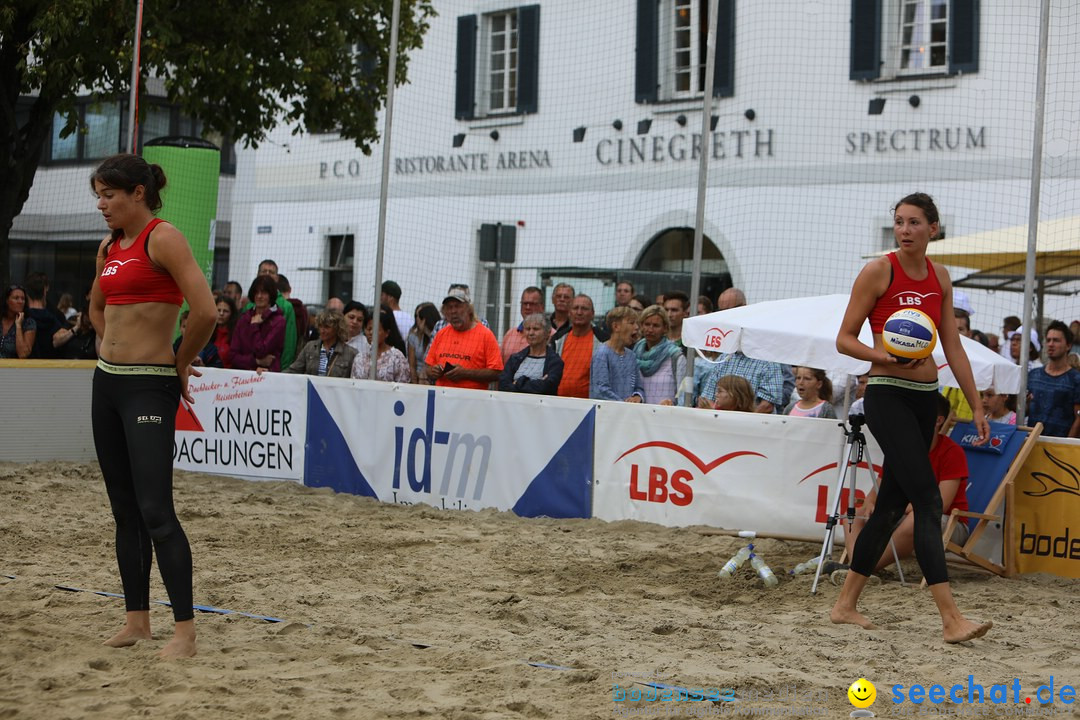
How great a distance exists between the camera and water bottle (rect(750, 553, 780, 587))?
720cm

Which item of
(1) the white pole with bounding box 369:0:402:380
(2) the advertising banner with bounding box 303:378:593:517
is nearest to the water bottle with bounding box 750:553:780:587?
(2) the advertising banner with bounding box 303:378:593:517

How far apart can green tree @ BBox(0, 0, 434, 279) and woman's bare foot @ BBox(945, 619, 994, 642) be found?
1129cm

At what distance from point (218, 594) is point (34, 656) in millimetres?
1464

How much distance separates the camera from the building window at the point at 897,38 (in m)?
15.9

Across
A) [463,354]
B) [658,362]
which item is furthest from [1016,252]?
[463,354]

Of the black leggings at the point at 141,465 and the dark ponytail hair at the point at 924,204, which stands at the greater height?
the dark ponytail hair at the point at 924,204

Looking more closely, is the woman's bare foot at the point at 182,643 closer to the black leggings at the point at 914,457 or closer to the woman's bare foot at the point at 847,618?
the woman's bare foot at the point at 847,618

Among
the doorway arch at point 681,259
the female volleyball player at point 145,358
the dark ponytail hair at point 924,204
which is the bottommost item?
the female volleyball player at point 145,358

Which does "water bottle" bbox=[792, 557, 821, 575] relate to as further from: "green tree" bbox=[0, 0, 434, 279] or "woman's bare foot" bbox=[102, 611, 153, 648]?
"green tree" bbox=[0, 0, 434, 279]

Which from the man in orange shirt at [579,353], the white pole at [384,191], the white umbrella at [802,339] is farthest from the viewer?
the white pole at [384,191]

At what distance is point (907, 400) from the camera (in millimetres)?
5973

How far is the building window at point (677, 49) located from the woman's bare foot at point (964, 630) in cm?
1221

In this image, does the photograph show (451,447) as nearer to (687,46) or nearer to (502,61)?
(687,46)
